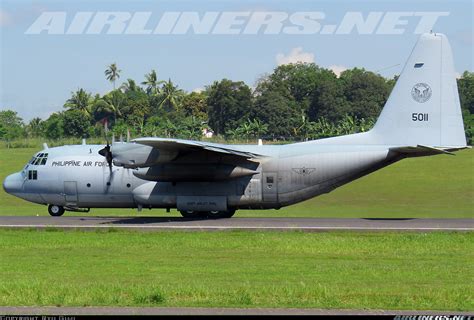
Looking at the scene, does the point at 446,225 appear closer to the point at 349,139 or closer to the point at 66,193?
the point at 349,139

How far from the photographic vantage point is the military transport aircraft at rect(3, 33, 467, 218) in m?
32.9

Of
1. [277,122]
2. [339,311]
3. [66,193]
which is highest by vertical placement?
[277,122]

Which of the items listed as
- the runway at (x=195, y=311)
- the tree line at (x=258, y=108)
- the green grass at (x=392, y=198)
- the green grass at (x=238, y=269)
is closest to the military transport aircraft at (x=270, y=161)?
the green grass at (x=392, y=198)

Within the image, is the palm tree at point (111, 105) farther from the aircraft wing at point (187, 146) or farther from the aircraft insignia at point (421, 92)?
the aircraft insignia at point (421, 92)

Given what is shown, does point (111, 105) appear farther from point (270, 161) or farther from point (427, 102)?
point (427, 102)

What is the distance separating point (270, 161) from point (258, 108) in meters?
55.4

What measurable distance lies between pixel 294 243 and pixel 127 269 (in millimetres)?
6861

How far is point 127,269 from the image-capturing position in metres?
20.2

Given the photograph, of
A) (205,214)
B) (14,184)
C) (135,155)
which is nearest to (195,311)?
(135,155)

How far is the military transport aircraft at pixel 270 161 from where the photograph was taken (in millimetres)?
32875

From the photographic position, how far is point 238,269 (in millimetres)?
20250

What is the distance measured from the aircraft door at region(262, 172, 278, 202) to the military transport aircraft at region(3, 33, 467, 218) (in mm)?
40

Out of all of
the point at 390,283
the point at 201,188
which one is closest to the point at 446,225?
the point at 201,188

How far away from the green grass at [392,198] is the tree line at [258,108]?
639 inches
